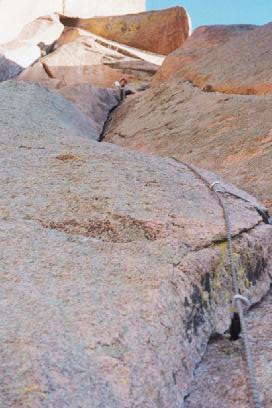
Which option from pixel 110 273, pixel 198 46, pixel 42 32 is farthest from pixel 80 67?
pixel 110 273

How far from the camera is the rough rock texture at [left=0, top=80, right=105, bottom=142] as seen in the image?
5.93 metres

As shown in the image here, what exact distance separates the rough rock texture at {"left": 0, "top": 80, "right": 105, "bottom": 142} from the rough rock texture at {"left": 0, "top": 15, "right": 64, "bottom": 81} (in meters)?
5.86

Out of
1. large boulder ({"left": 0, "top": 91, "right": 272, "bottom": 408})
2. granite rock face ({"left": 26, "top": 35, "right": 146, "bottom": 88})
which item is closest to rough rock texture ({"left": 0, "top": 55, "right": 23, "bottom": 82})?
granite rock face ({"left": 26, "top": 35, "right": 146, "bottom": 88})

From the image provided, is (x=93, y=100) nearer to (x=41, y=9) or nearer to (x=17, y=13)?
(x=17, y=13)

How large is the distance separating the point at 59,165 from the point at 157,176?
0.82 meters

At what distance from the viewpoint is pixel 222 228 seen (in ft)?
12.4

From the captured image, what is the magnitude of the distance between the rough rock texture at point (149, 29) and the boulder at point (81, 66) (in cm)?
242

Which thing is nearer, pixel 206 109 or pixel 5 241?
pixel 5 241

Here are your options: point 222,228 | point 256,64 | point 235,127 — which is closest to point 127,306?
point 222,228

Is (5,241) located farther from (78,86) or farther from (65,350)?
(78,86)

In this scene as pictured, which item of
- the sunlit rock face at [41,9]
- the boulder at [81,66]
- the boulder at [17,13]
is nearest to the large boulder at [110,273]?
the boulder at [81,66]

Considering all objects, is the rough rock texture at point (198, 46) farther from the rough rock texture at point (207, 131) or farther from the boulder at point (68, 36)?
the boulder at point (68, 36)

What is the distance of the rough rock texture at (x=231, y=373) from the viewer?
2.71 meters

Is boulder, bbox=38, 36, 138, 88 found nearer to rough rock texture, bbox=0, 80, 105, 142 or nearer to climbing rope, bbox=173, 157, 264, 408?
rough rock texture, bbox=0, 80, 105, 142
